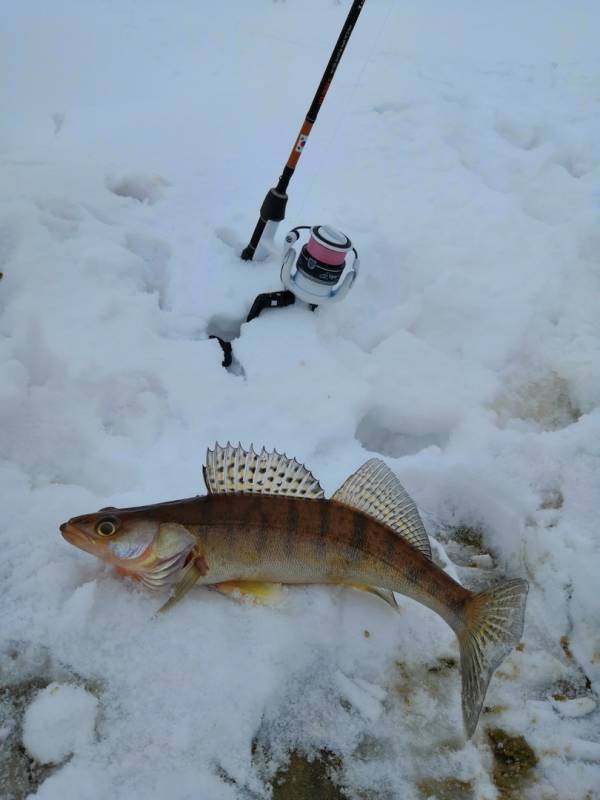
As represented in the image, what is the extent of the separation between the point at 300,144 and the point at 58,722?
367 cm

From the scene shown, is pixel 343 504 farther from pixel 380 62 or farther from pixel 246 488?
pixel 380 62

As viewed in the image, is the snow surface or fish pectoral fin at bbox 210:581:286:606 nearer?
the snow surface

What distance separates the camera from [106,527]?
7.59 ft

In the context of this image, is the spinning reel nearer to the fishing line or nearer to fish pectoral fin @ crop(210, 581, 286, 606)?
the fishing line

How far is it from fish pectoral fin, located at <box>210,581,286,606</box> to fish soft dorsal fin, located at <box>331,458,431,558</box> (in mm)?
499

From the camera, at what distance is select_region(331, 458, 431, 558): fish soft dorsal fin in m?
2.61

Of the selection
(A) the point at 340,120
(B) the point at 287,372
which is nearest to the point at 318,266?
(B) the point at 287,372

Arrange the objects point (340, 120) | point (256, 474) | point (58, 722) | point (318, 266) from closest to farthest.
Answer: point (58, 722) → point (256, 474) → point (318, 266) → point (340, 120)

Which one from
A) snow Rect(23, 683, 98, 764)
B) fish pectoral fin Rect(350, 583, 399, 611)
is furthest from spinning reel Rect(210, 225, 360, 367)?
snow Rect(23, 683, 98, 764)

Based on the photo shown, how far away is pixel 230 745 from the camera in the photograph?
220cm

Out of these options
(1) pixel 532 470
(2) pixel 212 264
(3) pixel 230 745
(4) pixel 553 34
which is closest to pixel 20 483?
(3) pixel 230 745

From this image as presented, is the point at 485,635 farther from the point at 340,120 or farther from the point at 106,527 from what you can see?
the point at 340,120

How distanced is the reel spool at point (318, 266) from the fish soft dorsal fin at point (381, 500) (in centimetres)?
169

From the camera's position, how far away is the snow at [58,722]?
81.1 inches
